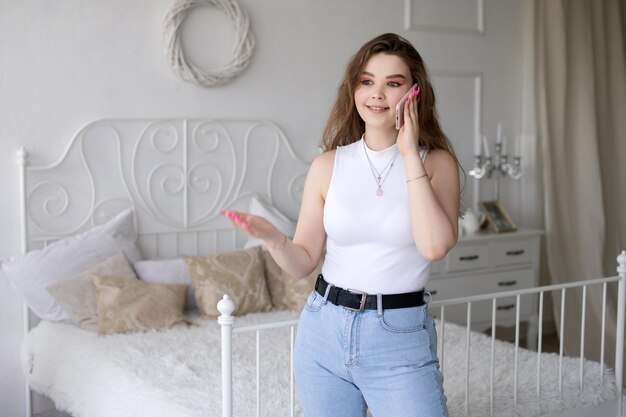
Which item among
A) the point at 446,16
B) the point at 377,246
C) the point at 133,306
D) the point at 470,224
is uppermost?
the point at 446,16

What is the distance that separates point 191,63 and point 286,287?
3.53 ft

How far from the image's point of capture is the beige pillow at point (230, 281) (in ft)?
10.8

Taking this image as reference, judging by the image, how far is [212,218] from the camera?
3.69 m

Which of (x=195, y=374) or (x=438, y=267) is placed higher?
(x=438, y=267)

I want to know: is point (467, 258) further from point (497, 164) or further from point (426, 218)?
point (426, 218)

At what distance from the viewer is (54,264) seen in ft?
10.4

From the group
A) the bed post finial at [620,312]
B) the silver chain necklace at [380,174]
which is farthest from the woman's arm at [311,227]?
Result: the bed post finial at [620,312]

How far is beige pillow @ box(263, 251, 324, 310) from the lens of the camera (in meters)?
3.41

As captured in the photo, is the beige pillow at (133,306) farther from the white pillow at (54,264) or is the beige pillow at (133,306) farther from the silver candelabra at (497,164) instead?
the silver candelabra at (497,164)

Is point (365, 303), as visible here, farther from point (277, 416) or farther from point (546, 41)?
point (546, 41)

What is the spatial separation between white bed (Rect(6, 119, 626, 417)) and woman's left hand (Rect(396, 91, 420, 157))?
2.13 ft

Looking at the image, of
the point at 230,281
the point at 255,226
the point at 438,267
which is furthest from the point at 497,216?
the point at 255,226

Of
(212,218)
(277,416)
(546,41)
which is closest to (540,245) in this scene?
(546,41)

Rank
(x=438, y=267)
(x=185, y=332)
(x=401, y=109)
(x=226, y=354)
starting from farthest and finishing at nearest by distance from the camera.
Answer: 1. (x=438, y=267)
2. (x=185, y=332)
3. (x=226, y=354)
4. (x=401, y=109)
